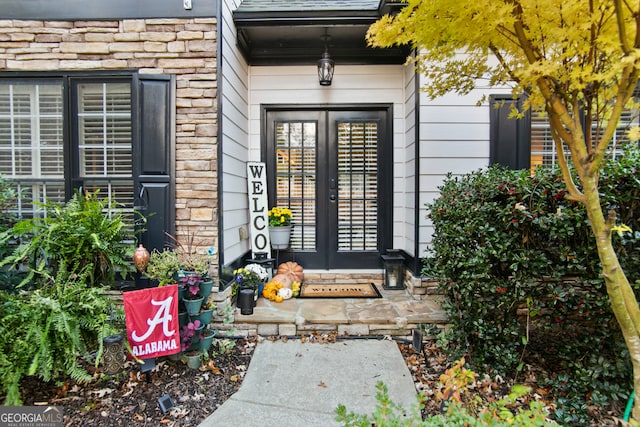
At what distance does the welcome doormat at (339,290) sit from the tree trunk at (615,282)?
6.85 feet

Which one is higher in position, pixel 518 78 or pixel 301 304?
pixel 518 78

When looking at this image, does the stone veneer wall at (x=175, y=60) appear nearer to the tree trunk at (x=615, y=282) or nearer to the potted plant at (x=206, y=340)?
the potted plant at (x=206, y=340)

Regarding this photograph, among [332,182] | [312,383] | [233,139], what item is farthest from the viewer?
[332,182]

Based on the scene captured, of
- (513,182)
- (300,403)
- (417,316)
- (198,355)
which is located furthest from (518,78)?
(198,355)

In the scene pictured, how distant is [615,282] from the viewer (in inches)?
62.2

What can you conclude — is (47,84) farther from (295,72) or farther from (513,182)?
(513,182)

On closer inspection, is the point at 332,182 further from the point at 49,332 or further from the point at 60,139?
the point at 49,332

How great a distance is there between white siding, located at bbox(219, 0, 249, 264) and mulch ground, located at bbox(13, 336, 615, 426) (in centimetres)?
98

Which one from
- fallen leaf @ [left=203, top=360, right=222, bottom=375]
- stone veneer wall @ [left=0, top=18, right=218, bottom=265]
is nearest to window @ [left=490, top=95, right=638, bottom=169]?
stone veneer wall @ [left=0, top=18, right=218, bottom=265]

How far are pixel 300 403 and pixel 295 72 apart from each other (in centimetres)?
348

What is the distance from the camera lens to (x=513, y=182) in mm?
2217

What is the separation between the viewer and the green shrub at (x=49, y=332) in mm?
1902

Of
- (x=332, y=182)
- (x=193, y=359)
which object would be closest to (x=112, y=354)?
(x=193, y=359)

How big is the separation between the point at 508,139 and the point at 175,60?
3291 mm
